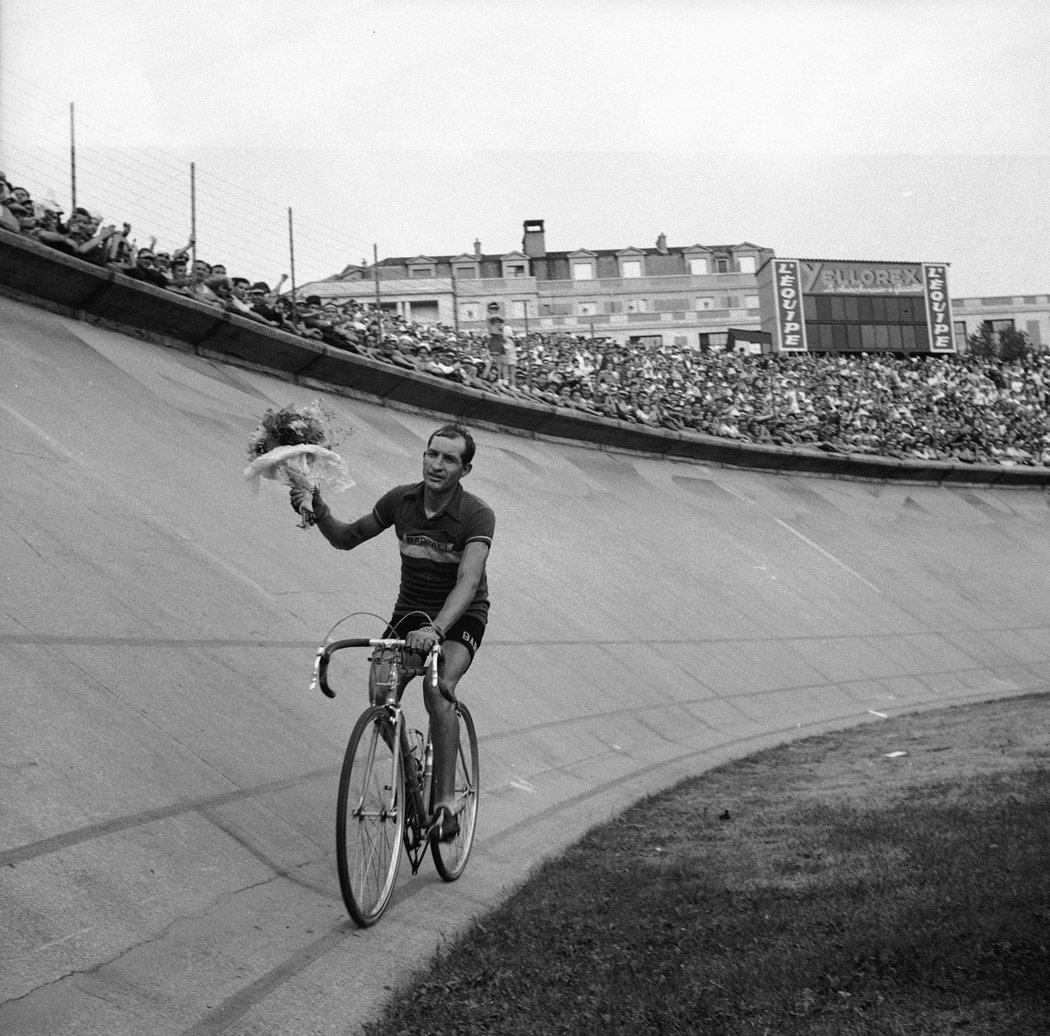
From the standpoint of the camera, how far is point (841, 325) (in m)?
75.1

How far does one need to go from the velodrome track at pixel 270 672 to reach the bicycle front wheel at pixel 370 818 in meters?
0.15

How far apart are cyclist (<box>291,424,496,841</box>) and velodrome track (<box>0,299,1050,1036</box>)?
68 centimetres

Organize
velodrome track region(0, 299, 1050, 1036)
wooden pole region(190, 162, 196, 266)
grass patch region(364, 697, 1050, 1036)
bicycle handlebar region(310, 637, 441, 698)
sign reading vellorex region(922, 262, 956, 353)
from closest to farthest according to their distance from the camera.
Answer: grass patch region(364, 697, 1050, 1036), velodrome track region(0, 299, 1050, 1036), bicycle handlebar region(310, 637, 441, 698), wooden pole region(190, 162, 196, 266), sign reading vellorex region(922, 262, 956, 353)

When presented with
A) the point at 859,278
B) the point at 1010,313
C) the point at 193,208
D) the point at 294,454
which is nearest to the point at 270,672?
the point at 294,454

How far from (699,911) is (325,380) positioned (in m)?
11.6

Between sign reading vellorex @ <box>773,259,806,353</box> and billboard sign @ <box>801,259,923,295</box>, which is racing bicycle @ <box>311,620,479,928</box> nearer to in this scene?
sign reading vellorex @ <box>773,259,806,353</box>

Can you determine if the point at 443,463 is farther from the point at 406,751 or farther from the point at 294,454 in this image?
the point at 406,751

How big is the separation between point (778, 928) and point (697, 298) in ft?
315

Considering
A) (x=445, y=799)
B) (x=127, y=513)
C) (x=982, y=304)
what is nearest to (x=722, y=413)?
(x=127, y=513)

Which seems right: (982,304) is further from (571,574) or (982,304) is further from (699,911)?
(699,911)

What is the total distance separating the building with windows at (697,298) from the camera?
75.4 meters

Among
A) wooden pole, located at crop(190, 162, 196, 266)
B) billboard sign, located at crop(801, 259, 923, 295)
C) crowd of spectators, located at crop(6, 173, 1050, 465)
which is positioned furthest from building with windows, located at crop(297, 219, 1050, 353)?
wooden pole, located at crop(190, 162, 196, 266)

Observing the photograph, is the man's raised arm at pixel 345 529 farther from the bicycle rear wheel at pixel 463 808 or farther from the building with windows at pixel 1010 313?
the building with windows at pixel 1010 313

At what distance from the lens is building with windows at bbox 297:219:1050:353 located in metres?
75.4
